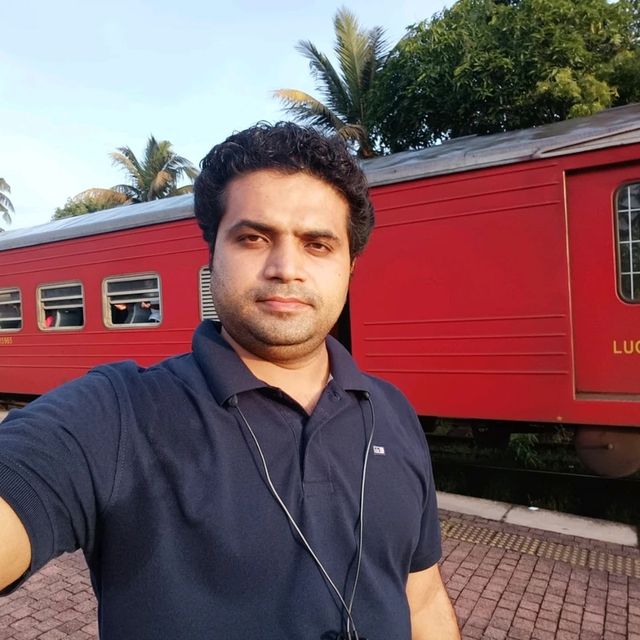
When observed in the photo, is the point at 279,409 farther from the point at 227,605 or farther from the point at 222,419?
the point at 227,605

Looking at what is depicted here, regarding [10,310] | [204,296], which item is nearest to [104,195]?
[10,310]

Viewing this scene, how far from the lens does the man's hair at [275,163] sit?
4.50ft

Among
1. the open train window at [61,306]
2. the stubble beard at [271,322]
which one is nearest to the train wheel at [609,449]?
the stubble beard at [271,322]

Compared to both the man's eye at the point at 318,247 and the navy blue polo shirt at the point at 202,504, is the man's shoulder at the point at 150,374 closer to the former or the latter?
the navy blue polo shirt at the point at 202,504

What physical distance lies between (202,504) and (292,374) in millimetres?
414

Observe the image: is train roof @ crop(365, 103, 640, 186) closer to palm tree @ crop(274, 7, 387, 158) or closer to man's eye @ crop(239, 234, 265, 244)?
man's eye @ crop(239, 234, 265, 244)

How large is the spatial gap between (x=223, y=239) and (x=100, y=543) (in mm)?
682

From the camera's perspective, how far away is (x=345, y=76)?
16844 mm

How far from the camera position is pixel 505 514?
4.62 meters

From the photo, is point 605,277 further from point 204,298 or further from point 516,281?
point 204,298

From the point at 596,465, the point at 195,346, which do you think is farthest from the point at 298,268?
the point at 596,465

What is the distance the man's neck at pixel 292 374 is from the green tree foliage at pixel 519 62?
37.6 feet

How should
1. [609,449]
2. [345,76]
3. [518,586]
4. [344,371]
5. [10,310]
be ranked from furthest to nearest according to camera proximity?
[345,76] < [10,310] < [609,449] < [518,586] < [344,371]

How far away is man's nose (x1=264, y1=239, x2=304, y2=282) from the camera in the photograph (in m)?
1.28
